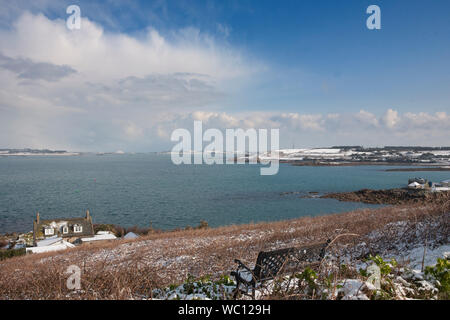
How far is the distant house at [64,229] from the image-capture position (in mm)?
28656

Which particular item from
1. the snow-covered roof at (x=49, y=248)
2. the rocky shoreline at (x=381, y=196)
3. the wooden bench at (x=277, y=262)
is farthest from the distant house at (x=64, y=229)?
the rocky shoreline at (x=381, y=196)

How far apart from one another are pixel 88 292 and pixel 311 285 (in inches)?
142

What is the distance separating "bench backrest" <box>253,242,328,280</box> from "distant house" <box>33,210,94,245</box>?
99.7 feet

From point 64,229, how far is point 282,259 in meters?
32.3

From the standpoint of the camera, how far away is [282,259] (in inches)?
184

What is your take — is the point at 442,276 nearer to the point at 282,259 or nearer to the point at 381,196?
the point at 282,259

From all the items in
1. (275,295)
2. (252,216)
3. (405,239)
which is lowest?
(252,216)

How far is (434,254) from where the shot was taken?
6.05m

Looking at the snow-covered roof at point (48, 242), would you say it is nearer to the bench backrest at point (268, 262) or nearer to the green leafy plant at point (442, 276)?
the bench backrest at point (268, 262)

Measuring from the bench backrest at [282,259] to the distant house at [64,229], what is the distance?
3038cm
